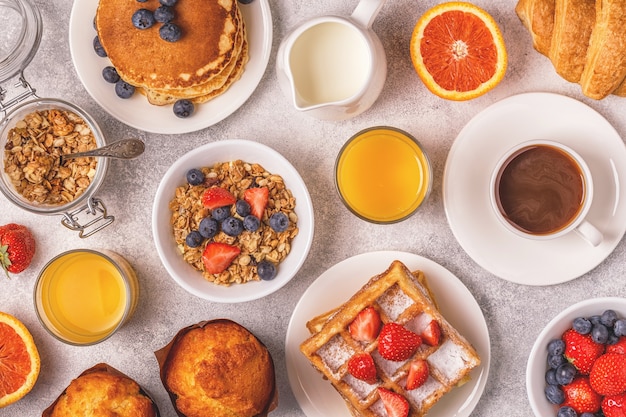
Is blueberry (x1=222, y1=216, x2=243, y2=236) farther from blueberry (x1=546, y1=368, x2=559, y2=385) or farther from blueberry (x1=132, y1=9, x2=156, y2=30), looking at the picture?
blueberry (x1=546, y1=368, x2=559, y2=385)

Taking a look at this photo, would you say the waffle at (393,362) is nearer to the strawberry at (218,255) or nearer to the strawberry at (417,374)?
the strawberry at (417,374)

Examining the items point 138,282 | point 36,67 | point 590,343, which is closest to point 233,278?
point 138,282

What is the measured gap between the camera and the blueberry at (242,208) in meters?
2.27

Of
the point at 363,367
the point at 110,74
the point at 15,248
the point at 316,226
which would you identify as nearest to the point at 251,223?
the point at 316,226

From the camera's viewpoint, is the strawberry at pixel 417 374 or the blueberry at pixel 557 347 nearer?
the strawberry at pixel 417 374

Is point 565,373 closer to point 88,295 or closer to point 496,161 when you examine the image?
point 496,161

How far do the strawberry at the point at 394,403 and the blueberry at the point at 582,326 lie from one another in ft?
1.98

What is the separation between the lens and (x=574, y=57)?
2150mm

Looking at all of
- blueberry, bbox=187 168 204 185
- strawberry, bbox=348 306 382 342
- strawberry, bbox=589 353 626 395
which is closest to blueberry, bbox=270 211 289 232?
blueberry, bbox=187 168 204 185

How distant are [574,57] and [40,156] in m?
1.73

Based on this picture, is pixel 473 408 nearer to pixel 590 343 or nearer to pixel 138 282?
pixel 590 343

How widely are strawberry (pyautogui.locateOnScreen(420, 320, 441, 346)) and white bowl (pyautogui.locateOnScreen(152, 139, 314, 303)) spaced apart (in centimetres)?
45

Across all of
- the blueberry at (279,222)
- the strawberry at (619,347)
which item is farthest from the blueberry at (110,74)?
the strawberry at (619,347)

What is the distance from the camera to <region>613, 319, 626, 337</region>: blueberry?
2.22 m
